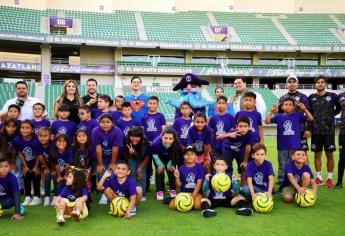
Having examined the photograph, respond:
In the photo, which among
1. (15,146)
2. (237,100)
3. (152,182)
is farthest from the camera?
(152,182)

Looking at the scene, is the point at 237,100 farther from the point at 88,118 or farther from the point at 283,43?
the point at 283,43

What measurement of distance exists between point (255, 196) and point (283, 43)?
101 feet

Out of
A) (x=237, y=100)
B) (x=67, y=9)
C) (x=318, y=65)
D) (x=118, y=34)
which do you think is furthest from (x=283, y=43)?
(x=237, y=100)

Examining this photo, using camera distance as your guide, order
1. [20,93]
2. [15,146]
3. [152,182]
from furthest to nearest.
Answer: [152,182] < [20,93] < [15,146]

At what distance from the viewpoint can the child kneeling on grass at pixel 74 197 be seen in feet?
18.2

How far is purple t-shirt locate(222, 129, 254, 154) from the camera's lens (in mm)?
6812

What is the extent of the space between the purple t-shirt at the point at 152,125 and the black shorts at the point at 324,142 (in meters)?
3.46

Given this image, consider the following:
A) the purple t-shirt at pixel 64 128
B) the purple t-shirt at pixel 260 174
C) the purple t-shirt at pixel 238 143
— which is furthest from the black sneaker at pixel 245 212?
the purple t-shirt at pixel 64 128

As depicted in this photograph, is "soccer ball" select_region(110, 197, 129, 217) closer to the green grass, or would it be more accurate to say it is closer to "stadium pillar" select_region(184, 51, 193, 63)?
the green grass

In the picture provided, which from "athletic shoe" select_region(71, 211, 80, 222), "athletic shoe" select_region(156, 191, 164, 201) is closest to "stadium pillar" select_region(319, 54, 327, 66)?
"athletic shoe" select_region(156, 191, 164, 201)

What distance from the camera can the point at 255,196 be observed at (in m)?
6.01

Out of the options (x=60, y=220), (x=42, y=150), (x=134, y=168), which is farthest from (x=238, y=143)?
(x=42, y=150)

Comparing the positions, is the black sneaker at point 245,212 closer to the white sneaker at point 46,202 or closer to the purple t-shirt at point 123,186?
the purple t-shirt at point 123,186

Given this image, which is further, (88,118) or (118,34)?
(118,34)
